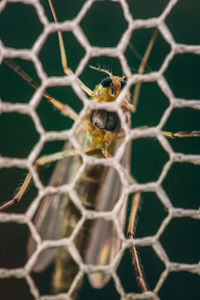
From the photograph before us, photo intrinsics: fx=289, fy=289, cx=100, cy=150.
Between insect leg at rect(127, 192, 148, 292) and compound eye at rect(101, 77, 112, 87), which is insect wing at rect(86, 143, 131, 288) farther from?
compound eye at rect(101, 77, 112, 87)

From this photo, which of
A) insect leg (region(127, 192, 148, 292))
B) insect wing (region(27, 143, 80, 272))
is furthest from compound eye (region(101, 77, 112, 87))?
insect leg (region(127, 192, 148, 292))

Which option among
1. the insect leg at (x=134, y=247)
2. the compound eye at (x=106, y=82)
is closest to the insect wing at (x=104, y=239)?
the insect leg at (x=134, y=247)

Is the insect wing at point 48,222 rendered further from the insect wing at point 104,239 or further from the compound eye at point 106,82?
the compound eye at point 106,82

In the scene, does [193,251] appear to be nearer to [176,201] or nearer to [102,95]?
[176,201]

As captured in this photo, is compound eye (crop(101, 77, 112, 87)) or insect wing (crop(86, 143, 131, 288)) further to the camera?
compound eye (crop(101, 77, 112, 87))

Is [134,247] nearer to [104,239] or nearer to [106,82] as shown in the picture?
[104,239]

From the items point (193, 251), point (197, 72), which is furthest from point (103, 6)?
point (193, 251)

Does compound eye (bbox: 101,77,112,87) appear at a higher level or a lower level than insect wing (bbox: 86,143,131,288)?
higher

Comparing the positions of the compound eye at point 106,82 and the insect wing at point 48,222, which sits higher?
the compound eye at point 106,82
